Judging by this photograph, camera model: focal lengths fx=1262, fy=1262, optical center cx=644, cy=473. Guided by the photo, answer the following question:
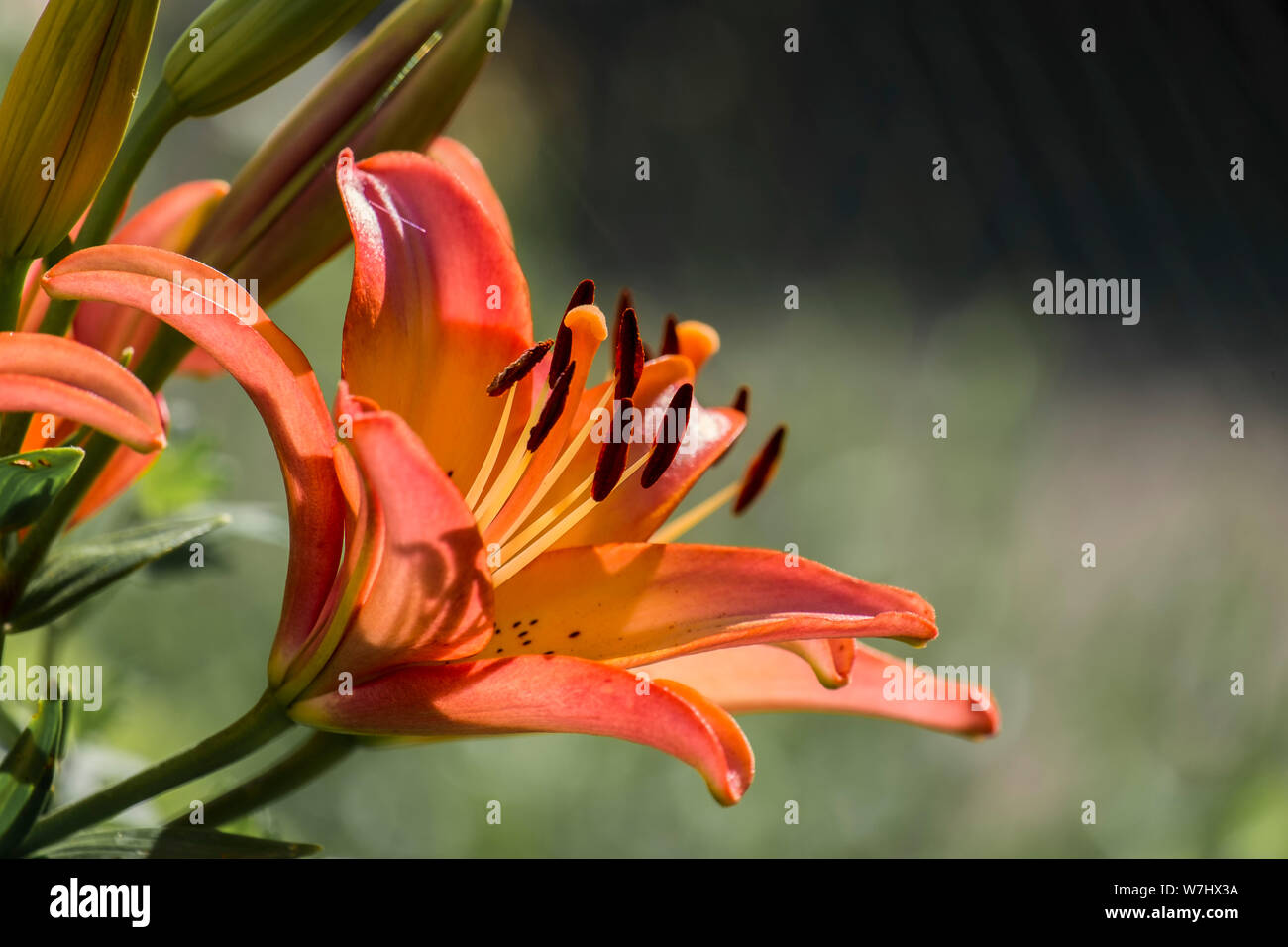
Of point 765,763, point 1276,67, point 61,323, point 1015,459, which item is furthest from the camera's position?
point 1276,67

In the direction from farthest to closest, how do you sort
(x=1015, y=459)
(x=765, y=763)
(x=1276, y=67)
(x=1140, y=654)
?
(x=1276, y=67), (x=1015, y=459), (x=1140, y=654), (x=765, y=763)

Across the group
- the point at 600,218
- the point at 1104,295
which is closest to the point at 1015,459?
the point at 1104,295

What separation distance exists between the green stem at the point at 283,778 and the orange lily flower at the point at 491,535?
0.05m

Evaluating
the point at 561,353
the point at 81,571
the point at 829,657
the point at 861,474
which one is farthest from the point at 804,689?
the point at 861,474

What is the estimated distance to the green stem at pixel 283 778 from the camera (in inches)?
17.6

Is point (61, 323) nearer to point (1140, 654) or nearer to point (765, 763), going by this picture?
point (765, 763)

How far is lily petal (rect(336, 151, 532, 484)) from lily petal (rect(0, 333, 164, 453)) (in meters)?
0.08

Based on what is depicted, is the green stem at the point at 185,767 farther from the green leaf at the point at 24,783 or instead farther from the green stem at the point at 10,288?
the green stem at the point at 10,288

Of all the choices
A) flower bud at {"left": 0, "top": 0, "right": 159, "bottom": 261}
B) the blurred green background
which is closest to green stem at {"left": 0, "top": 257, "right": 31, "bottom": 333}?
flower bud at {"left": 0, "top": 0, "right": 159, "bottom": 261}

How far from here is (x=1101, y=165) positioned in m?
3.16

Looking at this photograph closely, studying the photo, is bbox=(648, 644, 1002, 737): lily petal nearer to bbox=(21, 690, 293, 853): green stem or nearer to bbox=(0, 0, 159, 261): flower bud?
bbox=(21, 690, 293, 853): green stem

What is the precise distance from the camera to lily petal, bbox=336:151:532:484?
1.39 ft

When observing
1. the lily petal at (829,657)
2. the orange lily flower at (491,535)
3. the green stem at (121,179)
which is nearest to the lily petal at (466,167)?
the orange lily flower at (491,535)

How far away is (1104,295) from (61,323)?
3095mm
